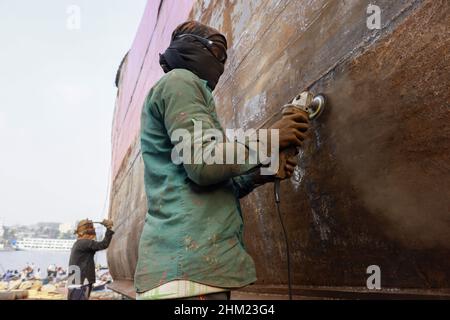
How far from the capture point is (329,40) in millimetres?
1505

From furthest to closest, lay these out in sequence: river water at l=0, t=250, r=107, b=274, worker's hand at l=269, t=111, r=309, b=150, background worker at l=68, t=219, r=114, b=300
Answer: river water at l=0, t=250, r=107, b=274 → background worker at l=68, t=219, r=114, b=300 → worker's hand at l=269, t=111, r=309, b=150

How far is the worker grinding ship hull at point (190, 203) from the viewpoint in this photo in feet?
3.54

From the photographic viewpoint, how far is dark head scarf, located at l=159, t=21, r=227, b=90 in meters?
1.35

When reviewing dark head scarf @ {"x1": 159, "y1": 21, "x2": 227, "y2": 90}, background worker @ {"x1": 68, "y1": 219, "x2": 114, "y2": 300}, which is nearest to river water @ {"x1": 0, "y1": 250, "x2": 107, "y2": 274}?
background worker @ {"x1": 68, "y1": 219, "x2": 114, "y2": 300}

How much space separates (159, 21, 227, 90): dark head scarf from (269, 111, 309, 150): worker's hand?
1.09 ft

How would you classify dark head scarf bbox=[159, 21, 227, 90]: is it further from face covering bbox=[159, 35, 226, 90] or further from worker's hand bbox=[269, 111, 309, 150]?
worker's hand bbox=[269, 111, 309, 150]

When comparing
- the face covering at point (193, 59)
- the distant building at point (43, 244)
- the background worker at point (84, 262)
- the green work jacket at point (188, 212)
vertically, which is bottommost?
the distant building at point (43, 244)

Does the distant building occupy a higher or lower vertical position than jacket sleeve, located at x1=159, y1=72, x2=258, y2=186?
lower

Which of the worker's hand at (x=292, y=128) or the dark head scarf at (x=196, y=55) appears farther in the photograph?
the dark head scarf at (x=196, y=55)

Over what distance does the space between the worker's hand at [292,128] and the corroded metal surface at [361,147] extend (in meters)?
0.22

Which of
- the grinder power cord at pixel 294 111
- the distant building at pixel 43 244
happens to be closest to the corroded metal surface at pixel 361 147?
the grinder power cord at pixel 294 111

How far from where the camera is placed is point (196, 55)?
4.46 feet

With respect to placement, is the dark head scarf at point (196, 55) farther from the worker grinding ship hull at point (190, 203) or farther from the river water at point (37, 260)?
the river water at point (37, 260)

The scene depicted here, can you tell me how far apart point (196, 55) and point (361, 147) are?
0.67 metres
